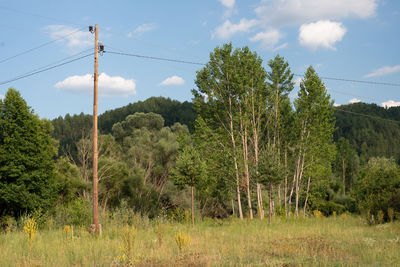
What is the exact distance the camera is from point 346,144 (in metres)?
70.0

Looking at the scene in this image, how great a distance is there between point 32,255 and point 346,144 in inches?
2781

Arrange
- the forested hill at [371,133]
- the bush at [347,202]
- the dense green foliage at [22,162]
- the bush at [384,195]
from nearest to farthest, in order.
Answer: the bush at [384,195] < the dense green foliage at [22,162] < the bush at [347,202] < the forested hill at [371,133]

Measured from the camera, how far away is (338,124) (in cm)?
11725

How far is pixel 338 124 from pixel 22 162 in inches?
4488

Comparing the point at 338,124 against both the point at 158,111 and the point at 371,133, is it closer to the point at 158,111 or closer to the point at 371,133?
the point at 371,133

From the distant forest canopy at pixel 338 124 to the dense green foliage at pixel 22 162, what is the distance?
27838mm

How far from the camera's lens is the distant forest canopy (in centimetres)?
6775

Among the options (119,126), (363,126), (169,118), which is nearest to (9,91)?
(119,126)

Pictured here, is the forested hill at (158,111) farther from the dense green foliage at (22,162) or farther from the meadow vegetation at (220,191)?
the dense green foliage at (22,162)

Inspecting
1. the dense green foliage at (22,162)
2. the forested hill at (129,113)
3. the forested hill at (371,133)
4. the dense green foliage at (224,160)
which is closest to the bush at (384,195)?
the dense green foliage at (224,160)

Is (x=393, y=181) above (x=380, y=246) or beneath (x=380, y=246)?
above

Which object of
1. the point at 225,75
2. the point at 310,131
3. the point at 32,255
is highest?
the point at 225,75

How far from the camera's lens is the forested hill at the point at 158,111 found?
70.7 meters

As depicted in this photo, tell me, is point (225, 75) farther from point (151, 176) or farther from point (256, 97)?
point (151, 176)
